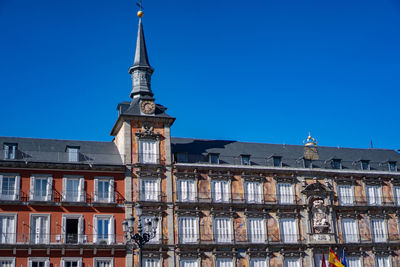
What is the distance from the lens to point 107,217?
2085 inches

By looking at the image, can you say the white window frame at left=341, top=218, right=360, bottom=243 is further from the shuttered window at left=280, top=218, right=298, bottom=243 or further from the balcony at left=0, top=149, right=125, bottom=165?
the balcony at left=0, top=149, right=125, bottom=165

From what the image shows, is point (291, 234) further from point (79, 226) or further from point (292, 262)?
point (79, 226)

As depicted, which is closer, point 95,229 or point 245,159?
point 95,229

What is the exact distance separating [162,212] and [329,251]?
1713 centimetres

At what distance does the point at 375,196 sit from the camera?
62.5 metres

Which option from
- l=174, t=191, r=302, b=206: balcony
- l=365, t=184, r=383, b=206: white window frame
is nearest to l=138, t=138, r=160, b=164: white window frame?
l=174, t=191, r=302, b=206: balcony

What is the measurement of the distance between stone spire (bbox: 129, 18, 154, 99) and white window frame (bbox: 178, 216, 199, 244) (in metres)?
13.5

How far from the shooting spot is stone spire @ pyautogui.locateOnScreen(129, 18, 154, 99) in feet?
198

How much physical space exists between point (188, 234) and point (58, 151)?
48.0ft

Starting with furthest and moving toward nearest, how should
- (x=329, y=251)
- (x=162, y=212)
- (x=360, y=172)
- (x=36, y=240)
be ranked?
(x=360, y=172) → (x=329, y=251) → (x=162, y=212) → (x=36, y=240)

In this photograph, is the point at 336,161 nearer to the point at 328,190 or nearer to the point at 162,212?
the point at 328,190

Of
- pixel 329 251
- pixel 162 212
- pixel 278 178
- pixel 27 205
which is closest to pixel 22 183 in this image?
pixel 27 205

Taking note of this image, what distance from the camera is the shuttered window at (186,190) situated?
55.7 m

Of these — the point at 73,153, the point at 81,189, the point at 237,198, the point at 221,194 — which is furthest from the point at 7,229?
the point at 237,198
